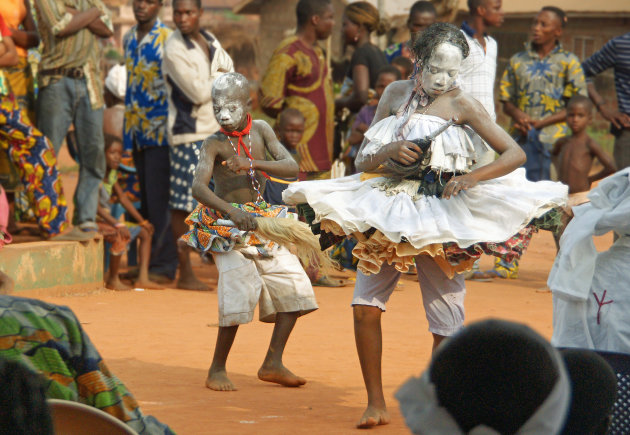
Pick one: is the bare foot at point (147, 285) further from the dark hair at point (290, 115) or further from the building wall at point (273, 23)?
the building wall at point (273, 23)

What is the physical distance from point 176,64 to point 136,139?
1.03 metres

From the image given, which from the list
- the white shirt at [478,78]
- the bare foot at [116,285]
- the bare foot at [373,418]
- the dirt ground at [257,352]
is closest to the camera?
the bare foot at [373,418]

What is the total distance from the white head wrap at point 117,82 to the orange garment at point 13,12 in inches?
171

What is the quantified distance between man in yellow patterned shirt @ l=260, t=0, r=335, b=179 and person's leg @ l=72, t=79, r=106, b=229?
5.38ft

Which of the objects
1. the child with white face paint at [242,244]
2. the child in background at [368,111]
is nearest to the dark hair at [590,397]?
the child with white face paint at [242,244]

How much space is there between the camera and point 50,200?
943 centimetres

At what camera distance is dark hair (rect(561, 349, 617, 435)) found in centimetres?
250

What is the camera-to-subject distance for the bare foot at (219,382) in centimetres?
598

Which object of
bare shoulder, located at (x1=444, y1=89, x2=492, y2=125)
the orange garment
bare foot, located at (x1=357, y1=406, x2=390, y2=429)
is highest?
the orange garment

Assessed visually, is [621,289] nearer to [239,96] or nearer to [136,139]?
[239,96]

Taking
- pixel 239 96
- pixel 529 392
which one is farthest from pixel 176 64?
pixel 529 392

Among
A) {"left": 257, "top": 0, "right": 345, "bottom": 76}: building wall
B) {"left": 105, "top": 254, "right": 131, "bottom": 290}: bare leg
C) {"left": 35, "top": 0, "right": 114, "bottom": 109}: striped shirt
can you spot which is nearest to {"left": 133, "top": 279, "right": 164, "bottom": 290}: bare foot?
{"left": 105, "top": 254, "right": 131, "bottom": 290}: bare leg

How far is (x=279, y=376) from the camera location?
20.0 feet

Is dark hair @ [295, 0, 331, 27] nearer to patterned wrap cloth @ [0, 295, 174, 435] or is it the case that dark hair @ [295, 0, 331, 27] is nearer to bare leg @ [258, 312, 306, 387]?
bare leg @ [258, 312, 306, 387]
